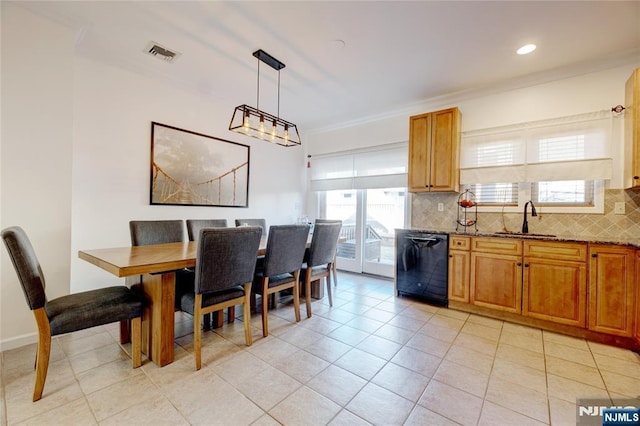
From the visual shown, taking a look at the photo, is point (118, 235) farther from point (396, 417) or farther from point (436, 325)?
point (436, 325)

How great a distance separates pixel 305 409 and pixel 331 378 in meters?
0.33

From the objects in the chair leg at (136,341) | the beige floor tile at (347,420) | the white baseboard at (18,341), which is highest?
the chair leg at (136,341)

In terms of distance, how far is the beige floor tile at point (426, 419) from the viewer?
4.81 ft

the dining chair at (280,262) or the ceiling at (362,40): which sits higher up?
the ceiling at (362,40)

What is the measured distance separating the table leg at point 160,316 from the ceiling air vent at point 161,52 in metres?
2.27

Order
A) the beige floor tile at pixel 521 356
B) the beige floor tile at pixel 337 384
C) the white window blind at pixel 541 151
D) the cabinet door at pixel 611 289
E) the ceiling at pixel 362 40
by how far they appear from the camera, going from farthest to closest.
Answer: the white window blind at pixel 541 151
the cabinet door at pixel 611 289
the ceiling at pixel 362 40
the beige floor tile at pixel 521 356
the beige floor tile at pixel 337 384

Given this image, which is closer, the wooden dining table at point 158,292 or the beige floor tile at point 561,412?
the beige floor tile at point 561,412

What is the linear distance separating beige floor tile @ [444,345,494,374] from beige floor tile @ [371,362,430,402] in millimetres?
410

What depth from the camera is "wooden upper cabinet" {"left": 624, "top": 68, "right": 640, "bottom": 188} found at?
241 centimetres

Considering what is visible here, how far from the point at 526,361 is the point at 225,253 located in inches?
96.2

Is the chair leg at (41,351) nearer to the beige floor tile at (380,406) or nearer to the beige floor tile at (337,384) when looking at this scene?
the beige floor tile at (337,384)

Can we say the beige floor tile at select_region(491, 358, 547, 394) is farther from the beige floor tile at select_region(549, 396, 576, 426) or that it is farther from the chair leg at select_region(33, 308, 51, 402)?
the chair leg at select_region(33, 308, 51, 402)

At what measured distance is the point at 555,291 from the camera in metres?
2.58

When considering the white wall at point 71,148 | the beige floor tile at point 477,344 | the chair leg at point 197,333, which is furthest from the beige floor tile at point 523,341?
the white wall at point 71,148
